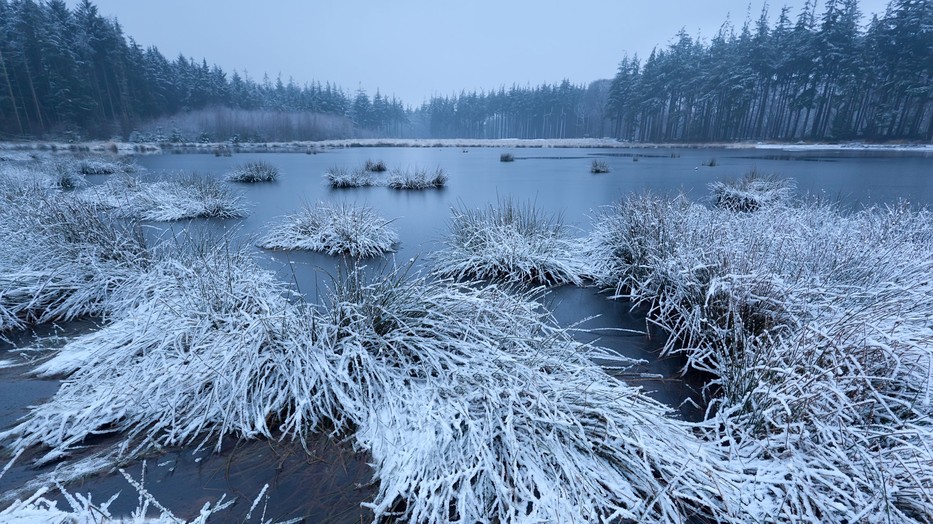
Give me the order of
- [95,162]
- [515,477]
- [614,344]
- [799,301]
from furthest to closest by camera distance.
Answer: [95,162]
[614,344]
[799,301]
[515,477]

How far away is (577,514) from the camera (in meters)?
1.74

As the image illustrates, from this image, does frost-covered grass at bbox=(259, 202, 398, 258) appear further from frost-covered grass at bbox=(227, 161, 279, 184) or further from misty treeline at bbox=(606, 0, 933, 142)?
misty treeline at bbox=(606, 0, 933, 142)

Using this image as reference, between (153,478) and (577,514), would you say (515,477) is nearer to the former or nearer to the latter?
(577,514)

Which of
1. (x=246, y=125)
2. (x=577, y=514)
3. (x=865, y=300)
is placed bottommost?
(x=577, y=514)

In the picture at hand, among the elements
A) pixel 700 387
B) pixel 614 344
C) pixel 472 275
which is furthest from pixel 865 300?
pixel 472 275

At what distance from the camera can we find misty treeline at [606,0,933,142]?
36156mm

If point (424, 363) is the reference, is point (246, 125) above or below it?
above

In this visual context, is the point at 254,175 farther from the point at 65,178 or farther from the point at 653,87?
the point at 653,87

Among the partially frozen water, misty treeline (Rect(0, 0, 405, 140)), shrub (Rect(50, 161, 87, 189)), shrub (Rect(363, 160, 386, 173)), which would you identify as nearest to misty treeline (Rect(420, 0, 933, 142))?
the partially frozen water

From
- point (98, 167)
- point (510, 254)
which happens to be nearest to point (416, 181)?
point (510, 254)

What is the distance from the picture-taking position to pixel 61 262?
4.64 m

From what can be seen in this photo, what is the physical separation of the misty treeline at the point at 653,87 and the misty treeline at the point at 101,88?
0.14m

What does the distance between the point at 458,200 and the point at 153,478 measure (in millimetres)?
11291

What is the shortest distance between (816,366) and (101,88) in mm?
64206
